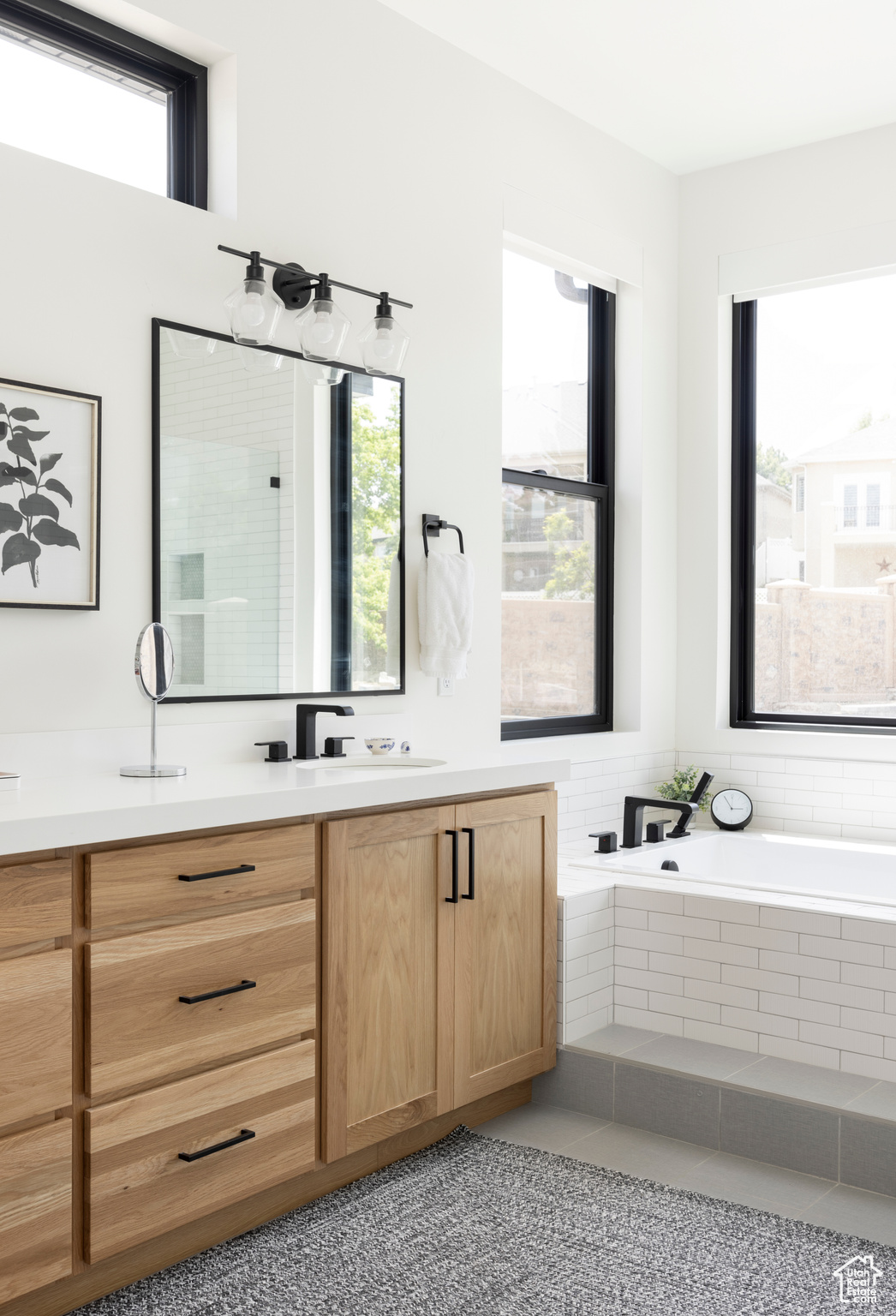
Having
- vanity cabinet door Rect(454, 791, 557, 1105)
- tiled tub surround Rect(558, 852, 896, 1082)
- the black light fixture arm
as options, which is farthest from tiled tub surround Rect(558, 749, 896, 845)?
the black light fixture arm

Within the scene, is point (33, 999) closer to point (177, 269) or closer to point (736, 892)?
point (177, 269)

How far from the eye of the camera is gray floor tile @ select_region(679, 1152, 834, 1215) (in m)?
2.44

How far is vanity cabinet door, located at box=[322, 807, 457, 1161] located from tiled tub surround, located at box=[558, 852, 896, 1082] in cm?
53

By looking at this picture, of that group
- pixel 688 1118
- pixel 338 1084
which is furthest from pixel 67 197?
pixel 688 1118

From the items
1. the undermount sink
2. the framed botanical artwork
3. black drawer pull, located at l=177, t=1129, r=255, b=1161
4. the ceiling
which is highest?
the ceiling

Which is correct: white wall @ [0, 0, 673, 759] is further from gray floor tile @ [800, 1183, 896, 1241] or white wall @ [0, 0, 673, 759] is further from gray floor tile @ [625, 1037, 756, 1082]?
gray floor tile @ [800, 1183, 896, 1241]

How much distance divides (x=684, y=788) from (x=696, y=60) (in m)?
2.50

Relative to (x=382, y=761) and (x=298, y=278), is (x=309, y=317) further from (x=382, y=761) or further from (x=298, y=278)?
(x=382, y=761)

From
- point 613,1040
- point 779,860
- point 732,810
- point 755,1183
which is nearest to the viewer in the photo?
point 755,1183

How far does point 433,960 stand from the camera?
2.56 meters

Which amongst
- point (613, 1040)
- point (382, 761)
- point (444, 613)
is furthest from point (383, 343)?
point (613, 1040)

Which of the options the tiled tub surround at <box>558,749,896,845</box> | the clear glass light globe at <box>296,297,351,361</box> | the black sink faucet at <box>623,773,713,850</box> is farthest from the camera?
the tiled tub surround at <box>558,749,896,845</box>

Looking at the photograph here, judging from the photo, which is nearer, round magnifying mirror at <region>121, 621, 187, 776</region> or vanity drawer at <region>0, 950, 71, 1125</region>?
vanity drawer at <region>0, 950, 71, 1125</region>

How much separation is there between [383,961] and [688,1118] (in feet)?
2.93
